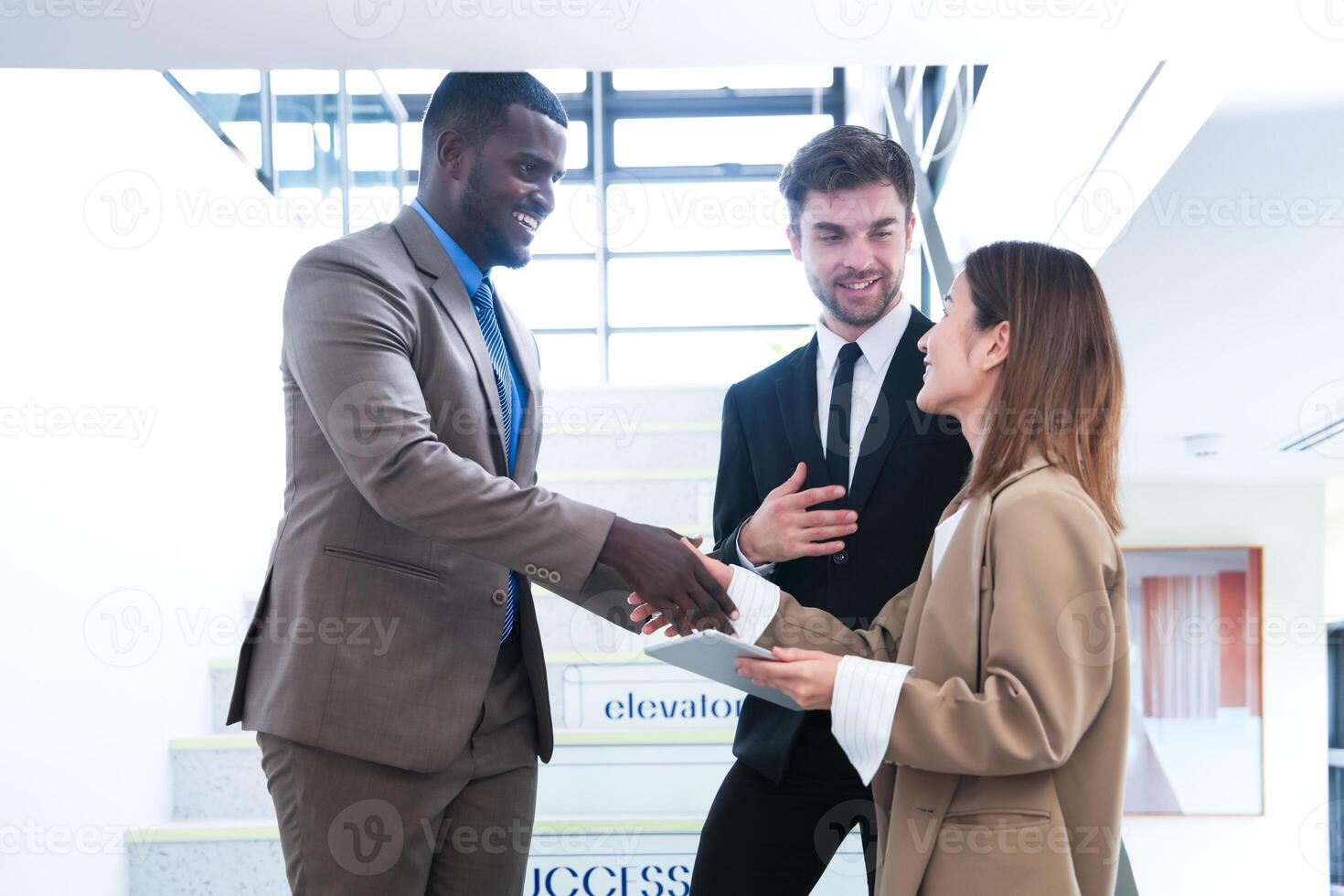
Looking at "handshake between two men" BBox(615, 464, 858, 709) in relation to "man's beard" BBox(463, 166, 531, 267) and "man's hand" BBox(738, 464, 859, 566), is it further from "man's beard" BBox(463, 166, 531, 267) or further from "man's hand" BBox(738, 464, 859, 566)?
"man's beard" BBox(463, 166, 531, 267)

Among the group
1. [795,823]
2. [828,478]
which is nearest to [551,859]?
[795,823]

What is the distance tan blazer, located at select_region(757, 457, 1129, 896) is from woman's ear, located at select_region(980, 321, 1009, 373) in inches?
6.1

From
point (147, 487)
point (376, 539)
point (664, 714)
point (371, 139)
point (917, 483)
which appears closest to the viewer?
point (376, 539)

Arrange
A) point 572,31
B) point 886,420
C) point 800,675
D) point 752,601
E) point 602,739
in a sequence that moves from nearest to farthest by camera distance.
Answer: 1. point 800,675
2. point 572,31
3. point 752,601
4. point 886,420
5. point 602,739

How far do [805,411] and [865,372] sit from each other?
0.12m

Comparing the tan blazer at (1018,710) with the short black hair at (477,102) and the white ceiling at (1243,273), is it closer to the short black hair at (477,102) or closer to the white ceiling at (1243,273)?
the white ceiling at (1243,273)

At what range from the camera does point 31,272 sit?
7.56ft

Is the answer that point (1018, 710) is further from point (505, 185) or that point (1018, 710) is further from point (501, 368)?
point (505, 185)

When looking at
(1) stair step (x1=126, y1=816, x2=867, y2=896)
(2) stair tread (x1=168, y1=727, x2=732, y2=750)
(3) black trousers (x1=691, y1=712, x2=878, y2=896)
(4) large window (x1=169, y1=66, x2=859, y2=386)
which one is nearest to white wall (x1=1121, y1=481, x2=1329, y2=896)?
(4) large window (x1=169, y1=66, x2=859, y2=386)

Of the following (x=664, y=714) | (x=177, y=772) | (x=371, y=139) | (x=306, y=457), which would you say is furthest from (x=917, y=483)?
(x=371, y=139)

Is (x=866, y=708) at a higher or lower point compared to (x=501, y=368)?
lower

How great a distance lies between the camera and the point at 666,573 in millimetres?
1625

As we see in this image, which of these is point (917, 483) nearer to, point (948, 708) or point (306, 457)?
point (948, 708)

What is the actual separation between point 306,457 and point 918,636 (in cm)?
86
